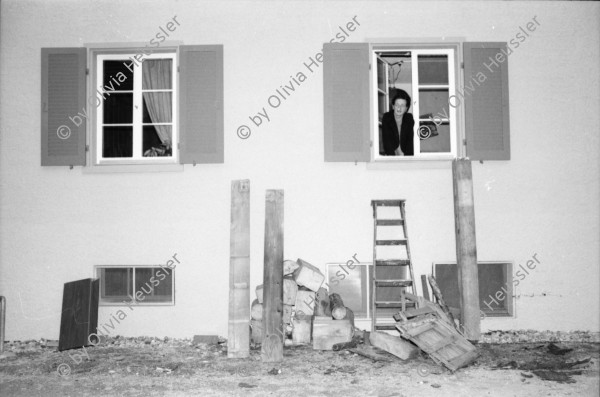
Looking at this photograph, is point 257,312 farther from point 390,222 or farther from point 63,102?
point 63,102

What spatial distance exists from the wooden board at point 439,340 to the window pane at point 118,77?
4.47m

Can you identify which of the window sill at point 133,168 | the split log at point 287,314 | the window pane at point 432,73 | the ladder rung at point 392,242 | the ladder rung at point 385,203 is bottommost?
the split log at point 287,314

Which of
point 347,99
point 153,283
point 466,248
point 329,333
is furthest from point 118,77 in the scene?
point 466,248

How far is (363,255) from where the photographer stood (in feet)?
20.6

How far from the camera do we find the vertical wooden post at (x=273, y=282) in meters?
5.23

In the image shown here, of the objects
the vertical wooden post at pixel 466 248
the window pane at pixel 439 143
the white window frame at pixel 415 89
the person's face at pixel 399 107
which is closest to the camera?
the vertical wooden post at pixel 466 248

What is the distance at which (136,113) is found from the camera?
643 cm

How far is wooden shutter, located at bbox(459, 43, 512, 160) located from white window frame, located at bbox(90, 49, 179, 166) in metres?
3.66

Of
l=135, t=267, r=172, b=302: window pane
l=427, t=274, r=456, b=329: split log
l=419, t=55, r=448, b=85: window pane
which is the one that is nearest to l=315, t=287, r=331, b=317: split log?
l=427, t=274, r=456, b=329: split log

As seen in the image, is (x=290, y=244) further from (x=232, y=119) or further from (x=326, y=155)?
(x=232, y=119)

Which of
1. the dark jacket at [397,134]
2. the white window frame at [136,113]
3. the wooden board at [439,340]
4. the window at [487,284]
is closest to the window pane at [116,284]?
the white window frame at [136,113]

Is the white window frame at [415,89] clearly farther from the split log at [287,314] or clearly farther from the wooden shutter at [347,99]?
the split log at [287,314]

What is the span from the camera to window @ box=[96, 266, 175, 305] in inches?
253

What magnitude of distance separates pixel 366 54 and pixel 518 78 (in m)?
1.94
